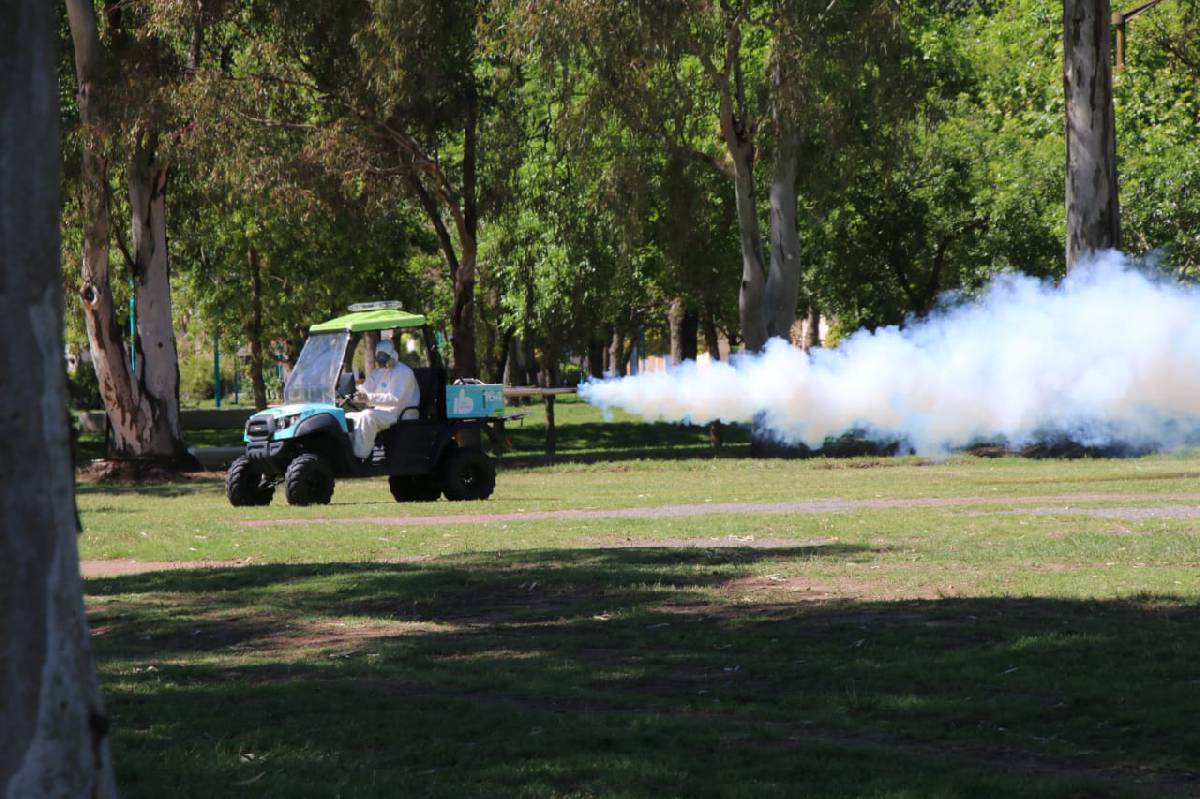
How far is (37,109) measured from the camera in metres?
5.08

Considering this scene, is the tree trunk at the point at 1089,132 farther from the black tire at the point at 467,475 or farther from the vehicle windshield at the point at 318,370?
the vehicle windshield at the point at 318,370

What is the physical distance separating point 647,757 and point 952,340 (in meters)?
15.8

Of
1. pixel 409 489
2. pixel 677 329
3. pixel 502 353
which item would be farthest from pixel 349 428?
pixel 677 329

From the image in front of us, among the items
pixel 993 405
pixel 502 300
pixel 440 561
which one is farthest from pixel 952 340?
pixel 502 300

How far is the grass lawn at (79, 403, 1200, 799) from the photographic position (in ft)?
21.9

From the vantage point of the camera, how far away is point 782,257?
1371 inches

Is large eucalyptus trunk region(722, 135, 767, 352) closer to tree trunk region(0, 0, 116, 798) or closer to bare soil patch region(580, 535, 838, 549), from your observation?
bare soil patch region(580, 535, 838, 549)

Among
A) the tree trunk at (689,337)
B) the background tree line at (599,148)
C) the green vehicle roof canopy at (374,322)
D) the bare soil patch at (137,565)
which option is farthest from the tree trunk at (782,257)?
the bare soil patch at (137,565)

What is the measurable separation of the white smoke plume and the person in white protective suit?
3381mm

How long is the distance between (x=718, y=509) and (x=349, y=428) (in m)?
5.38

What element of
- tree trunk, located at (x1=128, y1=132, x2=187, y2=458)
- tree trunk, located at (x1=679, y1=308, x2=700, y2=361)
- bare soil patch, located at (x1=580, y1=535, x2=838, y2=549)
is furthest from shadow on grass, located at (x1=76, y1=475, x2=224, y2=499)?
tree trunk, located at (x1=679, y1=308, x2=700, y2=361)

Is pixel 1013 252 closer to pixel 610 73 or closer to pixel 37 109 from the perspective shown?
pixel 610 73

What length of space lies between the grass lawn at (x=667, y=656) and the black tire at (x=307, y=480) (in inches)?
127

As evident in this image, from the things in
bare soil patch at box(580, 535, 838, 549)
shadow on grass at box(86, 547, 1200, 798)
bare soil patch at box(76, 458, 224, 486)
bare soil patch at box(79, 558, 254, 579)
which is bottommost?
shadow on grass at box(86, 547, 1200, 798)
